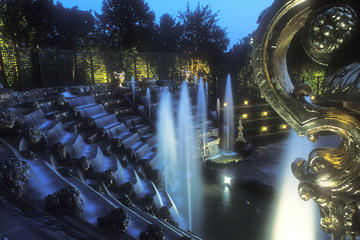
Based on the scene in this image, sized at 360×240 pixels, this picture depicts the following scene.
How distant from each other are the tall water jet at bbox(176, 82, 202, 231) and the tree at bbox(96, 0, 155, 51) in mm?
14174

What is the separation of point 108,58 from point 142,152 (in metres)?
11.3

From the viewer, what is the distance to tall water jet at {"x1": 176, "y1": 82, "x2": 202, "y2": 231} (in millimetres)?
6489

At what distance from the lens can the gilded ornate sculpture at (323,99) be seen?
1.31 m

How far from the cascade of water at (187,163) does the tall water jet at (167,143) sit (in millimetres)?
333

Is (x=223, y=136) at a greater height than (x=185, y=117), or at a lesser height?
lesser

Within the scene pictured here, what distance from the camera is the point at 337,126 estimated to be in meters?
1.36

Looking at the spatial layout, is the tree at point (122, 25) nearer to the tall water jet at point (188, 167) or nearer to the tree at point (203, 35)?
the tree at point (203, 35)

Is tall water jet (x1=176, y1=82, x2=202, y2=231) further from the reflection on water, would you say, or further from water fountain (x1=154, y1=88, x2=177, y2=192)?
the reflection on water

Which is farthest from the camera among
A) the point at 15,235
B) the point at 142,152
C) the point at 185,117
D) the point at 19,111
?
the point at 185,117

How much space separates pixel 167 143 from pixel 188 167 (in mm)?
1349

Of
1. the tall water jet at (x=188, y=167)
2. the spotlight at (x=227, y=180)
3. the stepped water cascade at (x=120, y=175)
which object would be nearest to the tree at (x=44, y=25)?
the tall water jet at (x=188, y=167)

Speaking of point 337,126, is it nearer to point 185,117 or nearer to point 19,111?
point 19,111

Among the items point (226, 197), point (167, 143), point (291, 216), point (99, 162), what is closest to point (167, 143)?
point (167, 143)

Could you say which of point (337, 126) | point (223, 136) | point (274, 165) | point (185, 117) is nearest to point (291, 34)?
point (337, 126)
